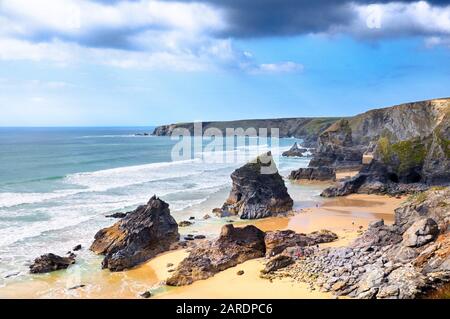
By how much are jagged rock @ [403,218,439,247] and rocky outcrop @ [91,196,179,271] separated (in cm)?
1499

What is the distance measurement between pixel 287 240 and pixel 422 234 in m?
8.17

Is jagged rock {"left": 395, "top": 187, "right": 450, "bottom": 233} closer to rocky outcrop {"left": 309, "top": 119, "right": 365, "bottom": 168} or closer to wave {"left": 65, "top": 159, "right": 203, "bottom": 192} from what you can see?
wave {"left": 65, "top": 159, "right": 203, "bottom": 192}

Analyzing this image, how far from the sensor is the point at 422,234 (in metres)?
19.7

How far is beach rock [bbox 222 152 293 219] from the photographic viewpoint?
38.3 metres

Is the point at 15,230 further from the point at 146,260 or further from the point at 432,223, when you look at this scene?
the point at 432,223

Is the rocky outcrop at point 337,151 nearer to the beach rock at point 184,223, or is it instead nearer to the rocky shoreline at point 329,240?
the rocky shoreline at point 329,240

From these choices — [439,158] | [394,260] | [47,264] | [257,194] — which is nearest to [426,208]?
[394,260]

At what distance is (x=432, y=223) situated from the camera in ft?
65.0

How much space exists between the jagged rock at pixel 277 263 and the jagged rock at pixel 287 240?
206 cm

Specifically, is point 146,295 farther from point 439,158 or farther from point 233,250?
point 439,158

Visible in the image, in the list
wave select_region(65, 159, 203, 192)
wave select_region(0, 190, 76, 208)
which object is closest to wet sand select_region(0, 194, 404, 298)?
wave select_region(0, 190, 76, 208)
